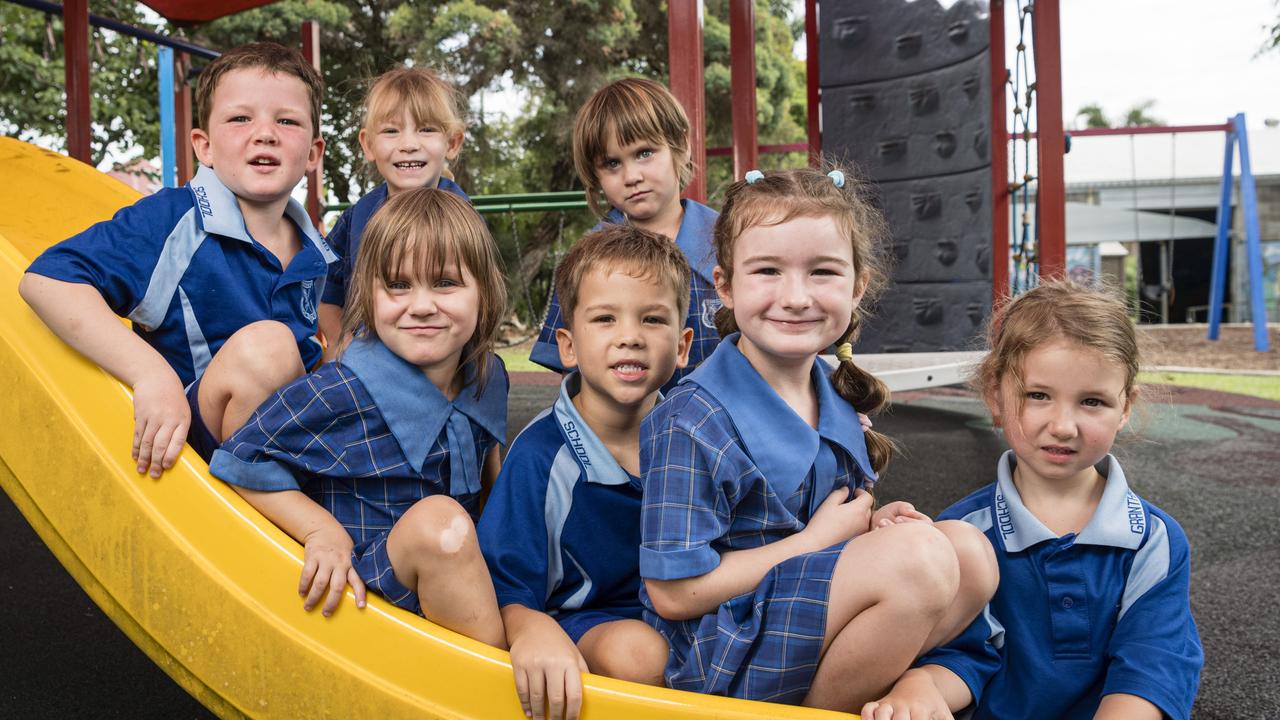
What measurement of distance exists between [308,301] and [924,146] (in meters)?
3.13

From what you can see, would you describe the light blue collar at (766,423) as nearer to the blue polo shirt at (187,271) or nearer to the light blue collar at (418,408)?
the light blue collar at (418,408)

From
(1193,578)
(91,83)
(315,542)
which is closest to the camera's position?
(315,542)

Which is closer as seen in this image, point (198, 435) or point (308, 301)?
point (198, 435)

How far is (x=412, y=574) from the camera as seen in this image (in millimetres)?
1026

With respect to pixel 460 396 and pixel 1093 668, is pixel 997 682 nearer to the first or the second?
pixel 1093 668

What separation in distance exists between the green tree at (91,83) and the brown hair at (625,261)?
23.4ft

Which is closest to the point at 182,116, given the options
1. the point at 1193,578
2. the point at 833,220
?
the point at 833,220

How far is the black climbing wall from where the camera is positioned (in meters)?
3.84

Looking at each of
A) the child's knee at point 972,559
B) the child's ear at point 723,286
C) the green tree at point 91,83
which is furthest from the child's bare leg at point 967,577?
the green tree at point 91,83

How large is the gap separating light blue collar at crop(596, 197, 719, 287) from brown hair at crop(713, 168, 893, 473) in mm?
409

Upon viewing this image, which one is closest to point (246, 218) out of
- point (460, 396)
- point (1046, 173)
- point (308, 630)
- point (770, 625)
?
point (460, 396)

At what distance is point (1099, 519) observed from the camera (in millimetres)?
992

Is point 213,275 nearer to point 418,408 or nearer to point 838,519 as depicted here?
point 418,408

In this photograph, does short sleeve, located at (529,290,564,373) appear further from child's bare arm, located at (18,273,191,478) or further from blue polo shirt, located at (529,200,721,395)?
child's bare arm, located at (18,273,191,478)
